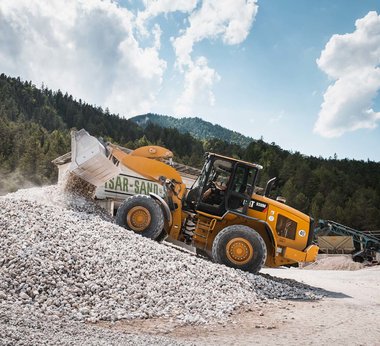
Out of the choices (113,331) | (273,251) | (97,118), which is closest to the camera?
(113,331)

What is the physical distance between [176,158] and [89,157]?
81532 millimetres

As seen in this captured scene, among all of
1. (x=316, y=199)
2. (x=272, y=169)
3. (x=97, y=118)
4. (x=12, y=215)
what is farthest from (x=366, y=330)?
(x=97, y=118)

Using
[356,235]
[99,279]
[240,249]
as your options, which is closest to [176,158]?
[356,235]

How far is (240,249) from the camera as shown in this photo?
367 inches

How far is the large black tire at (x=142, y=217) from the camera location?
9828 millimetres

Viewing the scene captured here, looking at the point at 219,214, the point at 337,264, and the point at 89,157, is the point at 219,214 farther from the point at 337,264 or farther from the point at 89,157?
the point at 337,264

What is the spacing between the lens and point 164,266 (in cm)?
755

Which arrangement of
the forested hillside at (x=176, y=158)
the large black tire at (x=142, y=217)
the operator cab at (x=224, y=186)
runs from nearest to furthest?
the large black tire at (x=142, y=217)
the operator cab at (x=224, y=186)
the forested hillside at (x=176, y=158)

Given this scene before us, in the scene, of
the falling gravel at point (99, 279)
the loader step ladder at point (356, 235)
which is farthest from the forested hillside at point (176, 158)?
the falling gravel at point (99, 279)

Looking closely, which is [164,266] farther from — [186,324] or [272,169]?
[272,169]

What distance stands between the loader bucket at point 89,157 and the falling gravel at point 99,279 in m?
2.18

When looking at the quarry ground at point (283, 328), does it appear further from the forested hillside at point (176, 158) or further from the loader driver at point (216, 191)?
the forested hillside at point (176, 158)

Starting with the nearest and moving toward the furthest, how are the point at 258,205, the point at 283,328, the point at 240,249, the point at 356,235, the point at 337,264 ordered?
the point at 283,328 < the point at 240,249 < the point at 258,205 < the point at 337,264 < the point at 356,235

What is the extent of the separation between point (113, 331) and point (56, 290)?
1.21 meters
